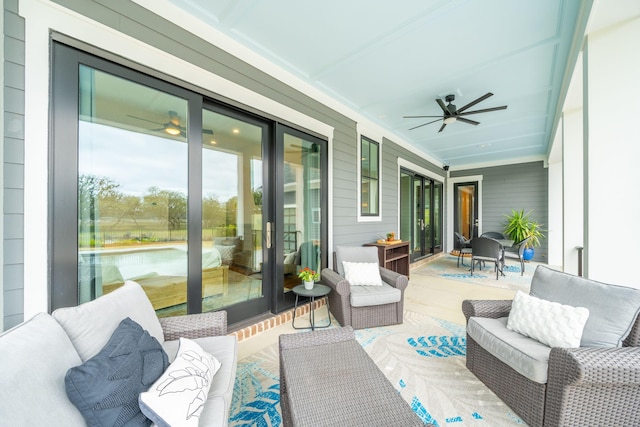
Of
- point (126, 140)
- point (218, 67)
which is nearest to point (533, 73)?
point (218, 67)

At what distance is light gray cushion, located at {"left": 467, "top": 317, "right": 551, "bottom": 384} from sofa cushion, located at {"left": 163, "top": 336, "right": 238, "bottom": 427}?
1713 mm

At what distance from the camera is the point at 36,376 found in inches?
33.0

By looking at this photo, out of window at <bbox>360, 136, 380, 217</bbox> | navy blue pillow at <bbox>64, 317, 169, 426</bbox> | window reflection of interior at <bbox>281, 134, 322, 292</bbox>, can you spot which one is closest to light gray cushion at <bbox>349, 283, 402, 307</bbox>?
window reflection of interior at <bbox>281, 134, 322, 292</bbox>

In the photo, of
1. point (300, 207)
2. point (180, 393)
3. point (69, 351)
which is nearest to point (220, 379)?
point (180, 393)

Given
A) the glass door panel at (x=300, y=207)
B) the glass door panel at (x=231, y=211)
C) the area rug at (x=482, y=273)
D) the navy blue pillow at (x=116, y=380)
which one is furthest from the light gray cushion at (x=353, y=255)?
the area rug at (x=482, y=273)

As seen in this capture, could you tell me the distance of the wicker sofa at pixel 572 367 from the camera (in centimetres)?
130

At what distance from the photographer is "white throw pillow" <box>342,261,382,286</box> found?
3143 millimetres

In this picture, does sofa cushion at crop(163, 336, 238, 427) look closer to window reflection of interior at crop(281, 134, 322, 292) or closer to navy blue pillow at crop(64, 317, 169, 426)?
navy blue pillow at crop(64, 317, 169, 426)

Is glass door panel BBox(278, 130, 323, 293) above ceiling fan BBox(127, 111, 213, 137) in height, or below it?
below

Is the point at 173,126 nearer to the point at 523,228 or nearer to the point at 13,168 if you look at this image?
the point at 13,168

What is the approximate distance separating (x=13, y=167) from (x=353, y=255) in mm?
3134

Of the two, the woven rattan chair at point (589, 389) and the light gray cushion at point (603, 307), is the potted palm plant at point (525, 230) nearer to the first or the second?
the light gray cushion at point (603, 307)

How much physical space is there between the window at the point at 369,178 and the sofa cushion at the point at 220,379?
3.26 meters

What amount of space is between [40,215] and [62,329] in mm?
891
